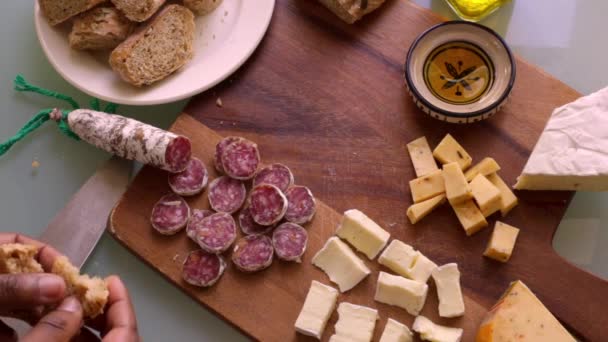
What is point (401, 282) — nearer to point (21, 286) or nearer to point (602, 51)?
point (21, 286)

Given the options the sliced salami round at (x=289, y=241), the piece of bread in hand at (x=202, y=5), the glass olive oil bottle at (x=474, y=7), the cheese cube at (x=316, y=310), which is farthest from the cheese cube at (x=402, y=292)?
the piece of bread in hand at (x=202, y=5)

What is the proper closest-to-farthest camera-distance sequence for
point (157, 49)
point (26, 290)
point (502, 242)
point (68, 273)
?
point (26, 290), point (68, 273), point (502, 242), point (157, 49)

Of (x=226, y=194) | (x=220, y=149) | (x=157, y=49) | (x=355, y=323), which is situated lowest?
(x=355, y=323)

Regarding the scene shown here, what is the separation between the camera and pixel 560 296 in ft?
6.24

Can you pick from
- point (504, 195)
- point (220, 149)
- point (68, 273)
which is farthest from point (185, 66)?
point (504, 195)

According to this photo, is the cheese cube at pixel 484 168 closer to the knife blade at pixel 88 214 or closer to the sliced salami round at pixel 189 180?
the sliced salami round at pixel 189 180

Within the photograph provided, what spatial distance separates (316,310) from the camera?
1.86 meters

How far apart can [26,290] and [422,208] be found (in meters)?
1.17

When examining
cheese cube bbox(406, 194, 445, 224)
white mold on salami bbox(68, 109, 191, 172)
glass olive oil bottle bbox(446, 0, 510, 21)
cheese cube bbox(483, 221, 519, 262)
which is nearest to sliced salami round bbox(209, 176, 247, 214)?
white mold on salami bbox(68, 109, 191, 172)

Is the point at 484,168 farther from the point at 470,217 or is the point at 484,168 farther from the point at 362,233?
the point at 362,233

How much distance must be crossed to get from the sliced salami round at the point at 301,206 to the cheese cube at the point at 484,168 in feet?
1.70

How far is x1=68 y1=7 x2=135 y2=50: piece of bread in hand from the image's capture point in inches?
82.9

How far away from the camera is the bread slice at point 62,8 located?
6.89ft

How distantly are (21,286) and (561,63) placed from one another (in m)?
1.94
